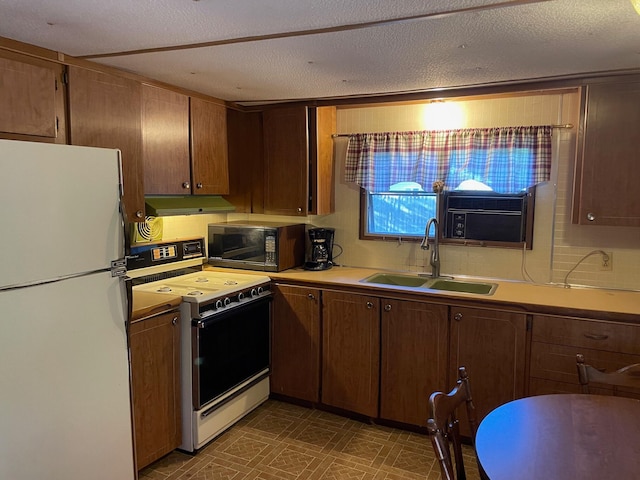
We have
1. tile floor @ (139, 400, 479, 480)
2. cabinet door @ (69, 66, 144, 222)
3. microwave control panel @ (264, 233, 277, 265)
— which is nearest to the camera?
cabinet door @ (69, 66, 144, 222)

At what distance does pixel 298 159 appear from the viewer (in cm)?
368

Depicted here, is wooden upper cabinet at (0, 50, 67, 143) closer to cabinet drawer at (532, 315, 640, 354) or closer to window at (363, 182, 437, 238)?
window at (363, 182, 437, 238)

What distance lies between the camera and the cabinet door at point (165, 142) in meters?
2.94

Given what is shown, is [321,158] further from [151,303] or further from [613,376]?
[613,376]

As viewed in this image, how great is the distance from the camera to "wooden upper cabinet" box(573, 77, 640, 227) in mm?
2729

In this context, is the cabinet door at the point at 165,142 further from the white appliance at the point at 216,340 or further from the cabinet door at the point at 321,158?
the cabinet door at the point at 321,158

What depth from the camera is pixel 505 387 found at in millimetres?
2852

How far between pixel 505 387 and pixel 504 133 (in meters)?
1.62

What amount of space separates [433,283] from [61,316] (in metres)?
2.32

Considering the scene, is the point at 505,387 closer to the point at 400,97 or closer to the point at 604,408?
the point at 604,408

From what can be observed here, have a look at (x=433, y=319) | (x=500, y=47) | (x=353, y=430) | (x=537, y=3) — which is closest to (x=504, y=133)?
(x=500, y=47)

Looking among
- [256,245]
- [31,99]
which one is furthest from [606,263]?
[31,99]

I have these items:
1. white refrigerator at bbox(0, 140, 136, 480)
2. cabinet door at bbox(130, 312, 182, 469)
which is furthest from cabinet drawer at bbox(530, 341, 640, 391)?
white refrigerator at bbox(0, 140, 136, 480)

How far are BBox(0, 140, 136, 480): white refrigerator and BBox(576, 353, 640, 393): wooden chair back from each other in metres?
1.99
